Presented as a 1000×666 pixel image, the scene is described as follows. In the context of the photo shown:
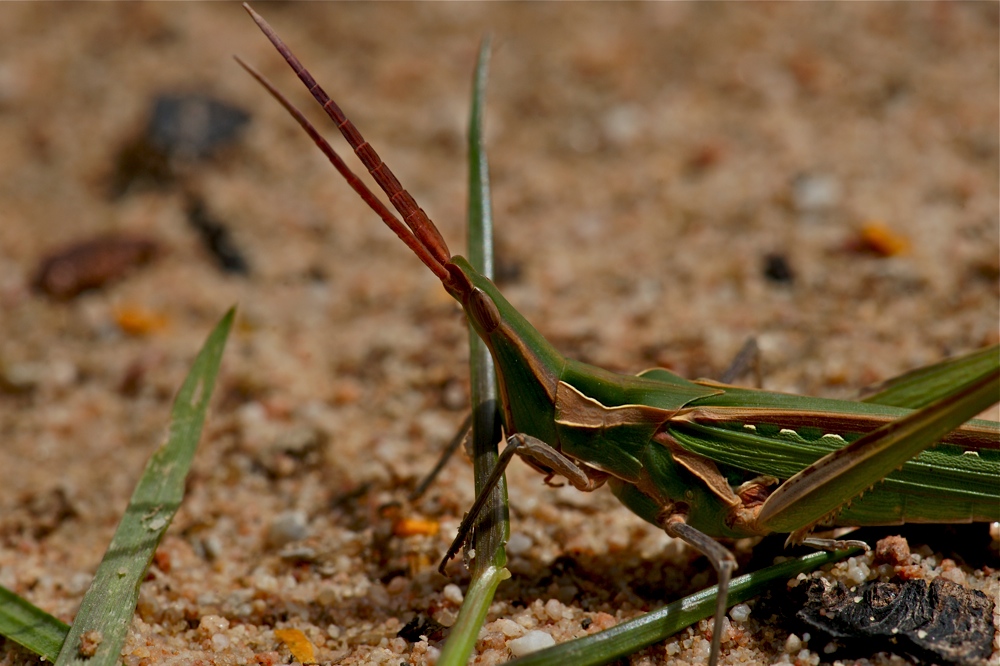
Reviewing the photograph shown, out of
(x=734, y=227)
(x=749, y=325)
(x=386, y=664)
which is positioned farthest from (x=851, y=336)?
(x=386, y=664)

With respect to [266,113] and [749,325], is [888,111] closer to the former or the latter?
[749,325]

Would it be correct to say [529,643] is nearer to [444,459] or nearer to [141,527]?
[444,459]

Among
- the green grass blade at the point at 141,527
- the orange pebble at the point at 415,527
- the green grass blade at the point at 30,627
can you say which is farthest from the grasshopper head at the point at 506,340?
the green grass blade at the point at 30,627

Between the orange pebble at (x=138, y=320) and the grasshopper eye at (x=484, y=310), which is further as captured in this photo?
the orange pebble at (x=138, y=320)

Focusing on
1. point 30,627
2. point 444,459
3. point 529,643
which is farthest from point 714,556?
point 30,627

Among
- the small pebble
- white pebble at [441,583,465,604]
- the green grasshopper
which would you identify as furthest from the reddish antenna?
the small pebble

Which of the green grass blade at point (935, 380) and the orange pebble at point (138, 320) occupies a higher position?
the orange pebble at point (138, 320)

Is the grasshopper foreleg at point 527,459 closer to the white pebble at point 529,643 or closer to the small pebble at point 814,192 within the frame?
the white pebble at point 529,643
